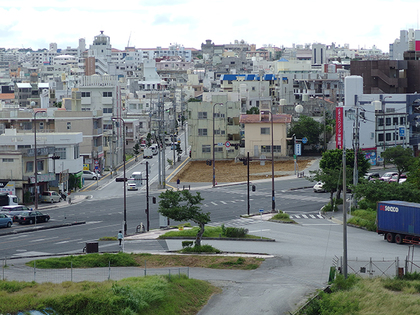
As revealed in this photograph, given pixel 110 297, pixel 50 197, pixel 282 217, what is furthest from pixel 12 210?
pixel 110 297

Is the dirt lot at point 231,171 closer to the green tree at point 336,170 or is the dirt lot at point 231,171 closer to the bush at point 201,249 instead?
the green tree at point 336,170

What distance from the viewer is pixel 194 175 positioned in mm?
90250

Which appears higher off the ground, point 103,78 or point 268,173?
point 103,78

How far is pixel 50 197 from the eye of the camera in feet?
233

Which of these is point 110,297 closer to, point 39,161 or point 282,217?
point 282,217

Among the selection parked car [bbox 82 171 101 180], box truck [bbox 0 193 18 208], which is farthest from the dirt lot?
box truck [bbox 0 193 18 208]

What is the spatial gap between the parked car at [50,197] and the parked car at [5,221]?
17.6 m

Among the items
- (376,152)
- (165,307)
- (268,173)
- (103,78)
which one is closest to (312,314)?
(165,307)

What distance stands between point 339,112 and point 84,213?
39.9 m

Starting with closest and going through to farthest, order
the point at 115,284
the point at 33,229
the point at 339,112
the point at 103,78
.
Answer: the point at 115,284, the point at 33,229, the point at 339,112, the point at 103,78

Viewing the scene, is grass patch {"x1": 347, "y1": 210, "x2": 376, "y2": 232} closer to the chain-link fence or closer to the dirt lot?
the chain-link fence

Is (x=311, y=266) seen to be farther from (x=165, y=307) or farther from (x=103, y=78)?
(x=103, y=78)

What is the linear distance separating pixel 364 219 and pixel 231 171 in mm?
40789

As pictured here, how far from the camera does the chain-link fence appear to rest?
30.9m
